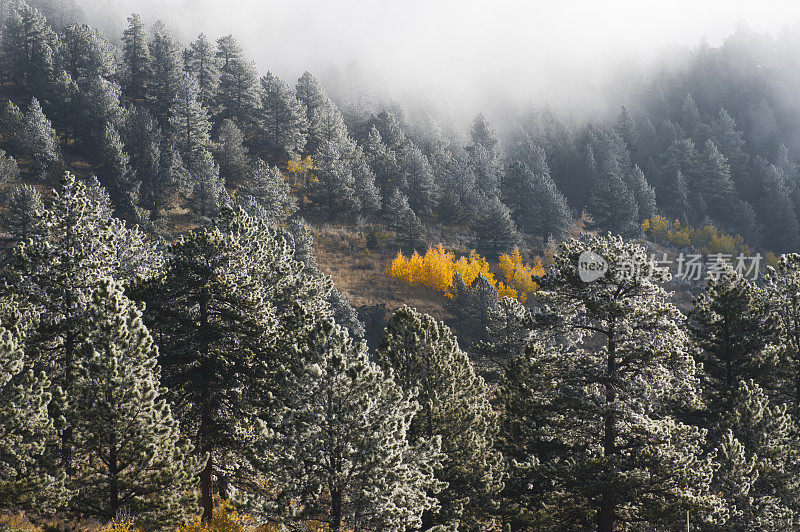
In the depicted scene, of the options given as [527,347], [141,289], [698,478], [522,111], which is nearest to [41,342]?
[141,289]

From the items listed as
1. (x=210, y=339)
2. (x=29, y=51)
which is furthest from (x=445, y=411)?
(x=29, y=51)

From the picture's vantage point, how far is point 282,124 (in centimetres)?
8769

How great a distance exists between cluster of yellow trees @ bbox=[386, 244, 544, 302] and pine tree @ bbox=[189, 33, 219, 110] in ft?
145

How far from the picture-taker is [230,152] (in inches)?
3174

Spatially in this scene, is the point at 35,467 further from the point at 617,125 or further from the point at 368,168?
the point at 617,125

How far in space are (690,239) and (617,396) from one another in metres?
98.5

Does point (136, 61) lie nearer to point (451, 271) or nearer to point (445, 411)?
point (451, 271)

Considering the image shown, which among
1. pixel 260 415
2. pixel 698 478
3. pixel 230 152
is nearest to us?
pixel 698 478

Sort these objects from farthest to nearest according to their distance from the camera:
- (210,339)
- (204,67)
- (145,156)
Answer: (204,67), (145,156), (210,339)

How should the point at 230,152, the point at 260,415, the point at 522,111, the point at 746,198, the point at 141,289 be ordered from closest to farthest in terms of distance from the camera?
the point at 260,415
the point at 141,289
the point at 230,152
the point at 746,198
the point at 522,111

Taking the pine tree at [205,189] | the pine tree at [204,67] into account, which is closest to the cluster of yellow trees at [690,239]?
the pine tree at [205,189]

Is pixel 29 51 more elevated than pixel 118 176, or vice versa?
pixel 29 51

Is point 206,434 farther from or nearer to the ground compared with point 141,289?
nearer to the ground

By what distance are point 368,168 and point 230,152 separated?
20.0 m
